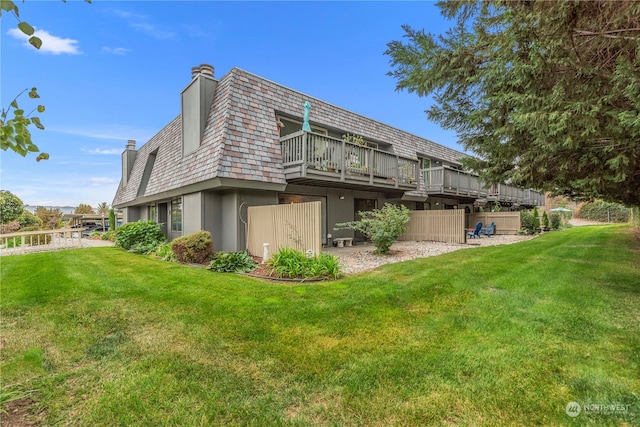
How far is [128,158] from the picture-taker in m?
19.5

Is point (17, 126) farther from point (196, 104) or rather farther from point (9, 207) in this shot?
point (9, 207)

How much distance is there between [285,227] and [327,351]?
5.32m

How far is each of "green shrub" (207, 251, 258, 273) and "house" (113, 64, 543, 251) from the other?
1750 millimetres

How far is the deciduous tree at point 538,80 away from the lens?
310 cm

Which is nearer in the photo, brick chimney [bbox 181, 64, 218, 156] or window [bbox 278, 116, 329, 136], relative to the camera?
brick chimney [bbox 181, 64, 218, 156]

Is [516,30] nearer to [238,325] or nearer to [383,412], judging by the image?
[383,412]

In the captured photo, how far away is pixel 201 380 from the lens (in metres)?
2.55

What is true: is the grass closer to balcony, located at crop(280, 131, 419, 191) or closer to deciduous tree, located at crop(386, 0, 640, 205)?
deciduous tree, located at crop(386, 0, 640, 205)

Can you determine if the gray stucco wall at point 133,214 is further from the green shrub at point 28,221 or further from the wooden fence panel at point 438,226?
the wooden fence panel at point 438,226

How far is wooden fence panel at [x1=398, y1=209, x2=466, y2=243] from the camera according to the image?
43.8ft

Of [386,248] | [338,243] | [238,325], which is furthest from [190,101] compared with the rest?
[238,325]

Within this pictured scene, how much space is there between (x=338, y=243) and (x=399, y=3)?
27.7 ft

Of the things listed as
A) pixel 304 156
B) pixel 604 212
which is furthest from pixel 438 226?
pixel 604 212

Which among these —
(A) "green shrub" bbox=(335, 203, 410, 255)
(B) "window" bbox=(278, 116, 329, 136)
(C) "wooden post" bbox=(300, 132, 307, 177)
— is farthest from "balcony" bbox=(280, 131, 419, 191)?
(A) "green shrub" bbox=(335, 203, 410, 255)
